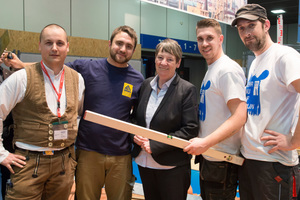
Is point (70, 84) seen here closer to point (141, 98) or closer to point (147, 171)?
point (141, 98)

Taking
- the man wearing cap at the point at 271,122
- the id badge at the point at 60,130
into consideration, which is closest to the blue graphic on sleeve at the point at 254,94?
the man wearing cap at the point at 271,122

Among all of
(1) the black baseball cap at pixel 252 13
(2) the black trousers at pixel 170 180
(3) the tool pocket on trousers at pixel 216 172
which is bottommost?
(2) the black trousers at pixel 170 180

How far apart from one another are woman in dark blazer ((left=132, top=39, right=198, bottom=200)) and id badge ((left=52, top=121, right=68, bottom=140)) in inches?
19.3

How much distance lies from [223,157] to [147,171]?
555 millimetres

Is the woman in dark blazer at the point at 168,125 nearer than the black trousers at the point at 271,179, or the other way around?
the black trousers at the point at 271,179

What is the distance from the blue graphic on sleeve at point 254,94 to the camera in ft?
5.13

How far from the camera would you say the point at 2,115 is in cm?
161

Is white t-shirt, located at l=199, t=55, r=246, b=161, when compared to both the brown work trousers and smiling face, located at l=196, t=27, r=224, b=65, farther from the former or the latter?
the brown work trousers

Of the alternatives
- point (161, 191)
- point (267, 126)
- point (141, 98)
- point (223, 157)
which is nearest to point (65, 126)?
point (141, 98)

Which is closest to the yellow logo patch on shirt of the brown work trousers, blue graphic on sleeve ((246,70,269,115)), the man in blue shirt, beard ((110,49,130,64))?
the man in blue shirt

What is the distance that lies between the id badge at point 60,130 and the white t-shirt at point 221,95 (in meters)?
0.93

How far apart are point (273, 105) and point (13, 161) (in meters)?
1.62

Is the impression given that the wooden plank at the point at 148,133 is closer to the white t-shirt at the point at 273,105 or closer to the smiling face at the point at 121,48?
the white t-shirt at the point at 273,105

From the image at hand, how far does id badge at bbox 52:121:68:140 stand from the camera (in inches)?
64.9
